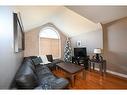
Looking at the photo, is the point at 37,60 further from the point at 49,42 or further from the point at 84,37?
the point at 84,37

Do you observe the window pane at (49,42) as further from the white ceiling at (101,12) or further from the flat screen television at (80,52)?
the white ceiling at (101,12)

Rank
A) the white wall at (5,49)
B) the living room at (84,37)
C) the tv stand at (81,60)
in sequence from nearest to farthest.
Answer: the white wall at (5,49), the living room at (84,37), the tv stand at (81,60)

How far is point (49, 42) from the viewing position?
3.54m

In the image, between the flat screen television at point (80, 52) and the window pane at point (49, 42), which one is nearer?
the window pane at point (49, 42)

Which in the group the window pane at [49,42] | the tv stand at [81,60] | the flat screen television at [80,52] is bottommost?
the tv stand at [81,60]

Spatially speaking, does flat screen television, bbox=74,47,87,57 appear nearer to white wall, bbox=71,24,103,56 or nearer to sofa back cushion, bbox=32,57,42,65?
white wall, bbox=71,24,103,56

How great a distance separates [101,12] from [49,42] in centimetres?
164

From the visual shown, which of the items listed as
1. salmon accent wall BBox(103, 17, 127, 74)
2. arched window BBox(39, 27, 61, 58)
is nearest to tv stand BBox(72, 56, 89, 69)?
arched window BBox(39, 27, 61, 58)

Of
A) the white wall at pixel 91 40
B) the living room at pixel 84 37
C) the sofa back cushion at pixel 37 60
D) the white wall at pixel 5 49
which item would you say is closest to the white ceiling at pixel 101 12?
the living room at pixel 84 37

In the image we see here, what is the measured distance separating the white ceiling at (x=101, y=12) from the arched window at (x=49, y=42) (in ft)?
2.90

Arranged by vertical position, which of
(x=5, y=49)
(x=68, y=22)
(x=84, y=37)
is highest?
(x=68, y=22)

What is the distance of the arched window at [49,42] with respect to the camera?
11.5 feet

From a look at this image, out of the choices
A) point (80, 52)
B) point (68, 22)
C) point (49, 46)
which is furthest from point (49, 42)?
point (80, 52)
